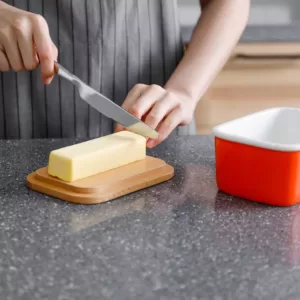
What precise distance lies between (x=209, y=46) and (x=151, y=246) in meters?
0.64

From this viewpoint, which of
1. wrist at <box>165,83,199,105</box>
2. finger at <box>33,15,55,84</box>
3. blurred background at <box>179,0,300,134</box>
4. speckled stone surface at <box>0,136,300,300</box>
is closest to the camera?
speckled stone surface at <box>0,136,300,300</box>

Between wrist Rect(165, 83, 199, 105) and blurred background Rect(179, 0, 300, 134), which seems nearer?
wrist Rect(165, 83, 199, 105)

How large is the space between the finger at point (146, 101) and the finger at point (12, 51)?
0.59 feet

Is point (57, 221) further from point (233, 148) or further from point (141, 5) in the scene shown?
point (141, 5)

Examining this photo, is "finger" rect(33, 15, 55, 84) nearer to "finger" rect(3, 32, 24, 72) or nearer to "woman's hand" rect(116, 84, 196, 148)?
"finger" rect(3, 32, 24, 72)

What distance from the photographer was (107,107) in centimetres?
99

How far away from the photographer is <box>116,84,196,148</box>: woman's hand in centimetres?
105

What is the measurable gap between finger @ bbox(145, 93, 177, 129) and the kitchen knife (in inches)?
1.8

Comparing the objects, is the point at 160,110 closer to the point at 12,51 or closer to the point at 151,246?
the point at 12,51

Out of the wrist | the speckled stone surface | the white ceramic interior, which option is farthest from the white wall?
the speckled stone surface

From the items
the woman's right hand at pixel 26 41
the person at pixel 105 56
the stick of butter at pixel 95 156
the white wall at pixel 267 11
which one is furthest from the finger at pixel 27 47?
the white wall at pixel 267 11

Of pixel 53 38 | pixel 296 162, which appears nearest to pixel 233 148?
pixel 296 162

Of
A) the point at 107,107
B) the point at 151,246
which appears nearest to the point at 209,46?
the point at 107,107

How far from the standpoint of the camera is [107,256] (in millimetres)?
699
